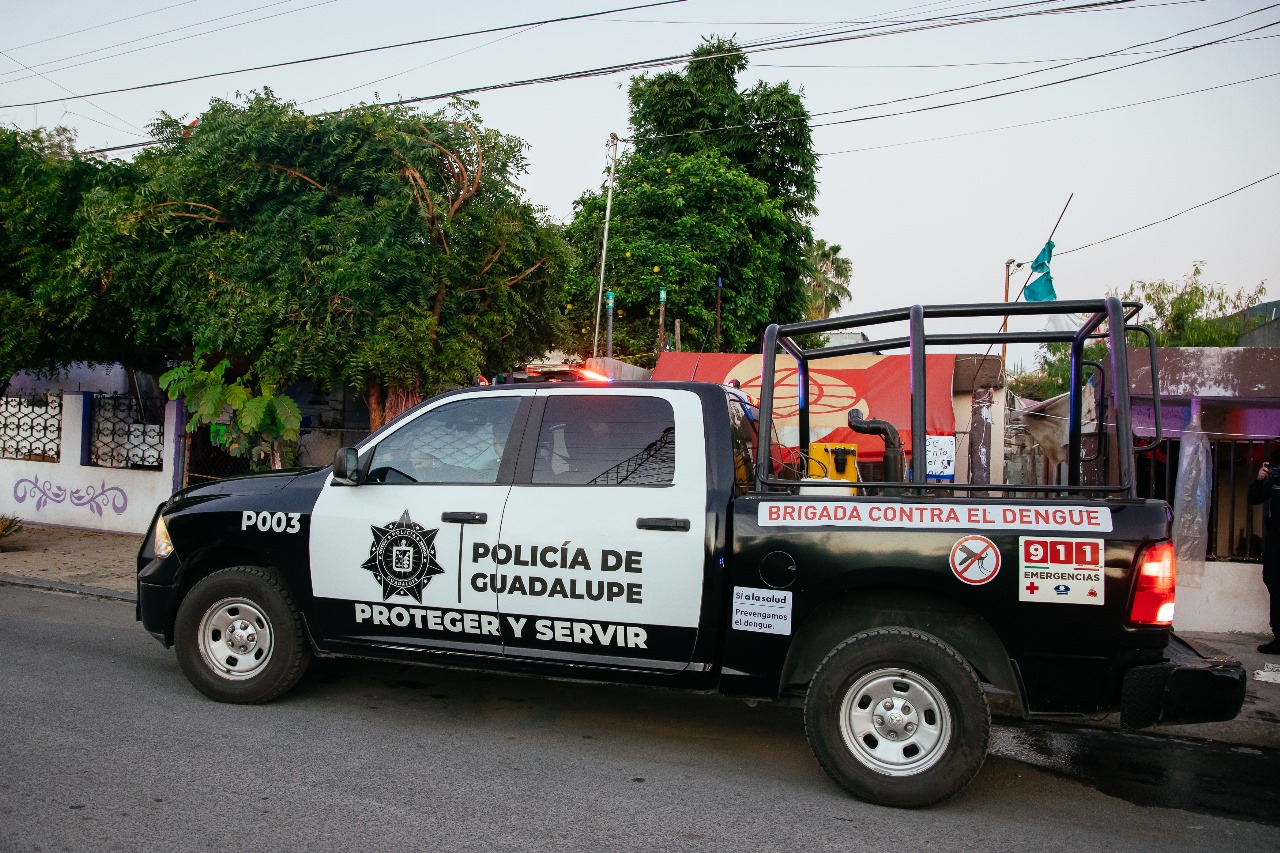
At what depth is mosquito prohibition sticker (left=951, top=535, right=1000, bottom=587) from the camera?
407 centimetres

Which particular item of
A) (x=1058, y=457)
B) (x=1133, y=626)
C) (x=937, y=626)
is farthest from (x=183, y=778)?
(x=1058, y=457)

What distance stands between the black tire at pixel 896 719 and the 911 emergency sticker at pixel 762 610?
0.92 feet

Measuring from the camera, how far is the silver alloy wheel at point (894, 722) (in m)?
4.09

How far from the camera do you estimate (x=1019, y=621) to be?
4070mm

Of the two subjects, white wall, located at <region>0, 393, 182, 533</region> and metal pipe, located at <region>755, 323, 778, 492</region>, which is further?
white wall, located at <region>0, 393, 182, 533</region>

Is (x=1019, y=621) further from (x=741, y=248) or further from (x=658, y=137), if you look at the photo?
(x=658, y=137)

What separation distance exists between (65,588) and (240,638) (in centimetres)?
521

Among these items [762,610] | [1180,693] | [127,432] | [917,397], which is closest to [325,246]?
[127,432]

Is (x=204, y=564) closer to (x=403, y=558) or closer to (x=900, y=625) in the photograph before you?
(x=403, y=558)

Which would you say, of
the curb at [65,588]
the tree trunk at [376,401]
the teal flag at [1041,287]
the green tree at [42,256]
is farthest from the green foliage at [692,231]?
Result: the curb at [65,588]

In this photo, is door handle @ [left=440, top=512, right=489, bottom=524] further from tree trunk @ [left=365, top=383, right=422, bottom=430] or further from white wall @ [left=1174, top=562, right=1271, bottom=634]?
white wall @ [left=1174, top=562, right=1271, bottom=634]

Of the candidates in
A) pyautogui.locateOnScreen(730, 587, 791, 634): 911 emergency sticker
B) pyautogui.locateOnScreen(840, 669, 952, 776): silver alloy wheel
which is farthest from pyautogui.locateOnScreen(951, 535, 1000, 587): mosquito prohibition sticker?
pyautogui.locateOnScreen(730, 587, 791, 634): 911 emergency sticker

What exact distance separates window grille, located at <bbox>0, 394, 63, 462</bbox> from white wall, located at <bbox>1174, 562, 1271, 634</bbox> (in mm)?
14534

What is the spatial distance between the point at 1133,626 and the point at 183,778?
4.23m
